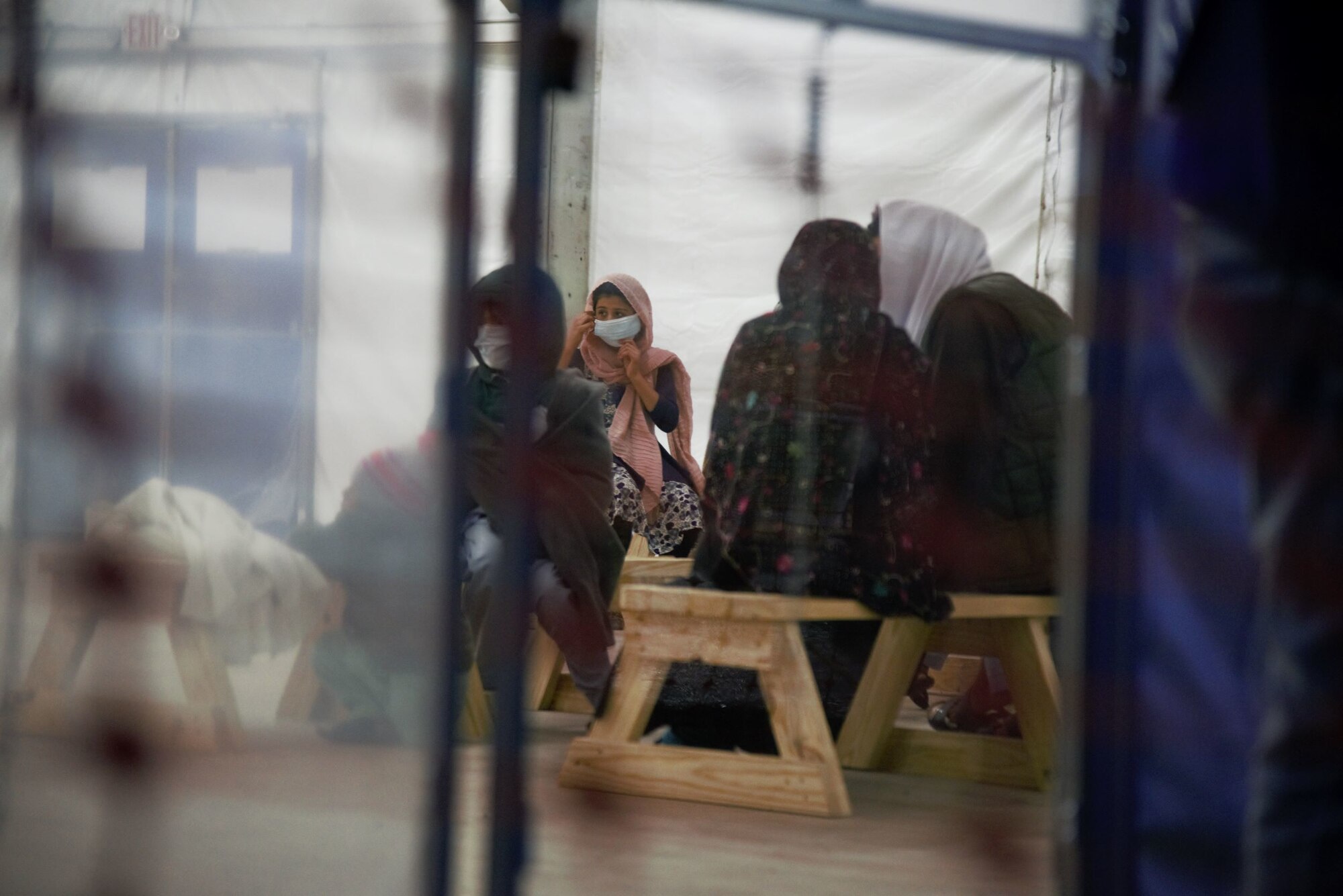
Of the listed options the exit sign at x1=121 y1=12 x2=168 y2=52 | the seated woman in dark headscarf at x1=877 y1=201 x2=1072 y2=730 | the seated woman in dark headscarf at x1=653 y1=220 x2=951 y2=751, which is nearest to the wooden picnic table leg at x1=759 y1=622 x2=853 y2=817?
the seated woman in dark headscarf at x1=653 y1=220 x2=951 y2=751

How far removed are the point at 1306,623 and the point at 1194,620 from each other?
0.15 meters

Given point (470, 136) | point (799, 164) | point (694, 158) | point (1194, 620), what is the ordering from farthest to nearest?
point (694, 158) → point (799, 164) → point (1194, 620) → point (470, 136)

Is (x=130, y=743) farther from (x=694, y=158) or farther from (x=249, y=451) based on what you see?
(x=694, y=158)

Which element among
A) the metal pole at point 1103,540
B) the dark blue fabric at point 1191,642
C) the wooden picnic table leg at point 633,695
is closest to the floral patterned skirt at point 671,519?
the wooden picnic table leg at point 633,695

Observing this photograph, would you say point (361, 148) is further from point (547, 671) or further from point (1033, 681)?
point (547, 671)

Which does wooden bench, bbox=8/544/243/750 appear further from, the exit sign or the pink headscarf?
the pink headscarf

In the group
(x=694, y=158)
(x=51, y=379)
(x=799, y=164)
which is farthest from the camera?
(x=694, y=158)

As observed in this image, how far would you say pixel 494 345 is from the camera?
0.81 metres

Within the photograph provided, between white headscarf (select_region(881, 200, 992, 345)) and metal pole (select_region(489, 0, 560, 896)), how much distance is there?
1.32 meters

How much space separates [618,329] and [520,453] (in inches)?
71.6

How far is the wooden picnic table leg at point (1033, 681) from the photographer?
1.93m

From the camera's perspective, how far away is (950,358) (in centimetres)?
195

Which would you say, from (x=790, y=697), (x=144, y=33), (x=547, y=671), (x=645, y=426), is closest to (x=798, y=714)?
(x=790, y=697)

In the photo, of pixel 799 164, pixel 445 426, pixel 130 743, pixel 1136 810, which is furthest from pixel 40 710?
pixel 799 164
